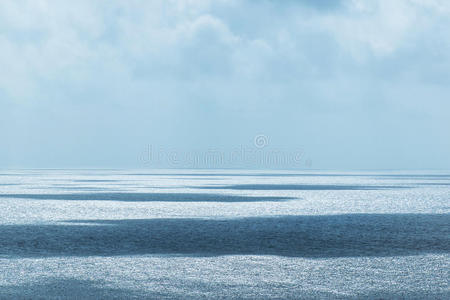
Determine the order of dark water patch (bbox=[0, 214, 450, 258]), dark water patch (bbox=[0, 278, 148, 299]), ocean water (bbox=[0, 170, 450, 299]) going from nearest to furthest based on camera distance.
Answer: dark water patch (bbox=[0, 278, 148, 299]) < ocean water (bbox=[0, 170, 450, 299]) < dark water patch (bbox=[0, 214, 450, 258])

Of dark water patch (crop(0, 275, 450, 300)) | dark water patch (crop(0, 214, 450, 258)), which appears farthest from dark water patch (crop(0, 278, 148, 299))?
dark water patch (crop(0, 214, 450, 258))

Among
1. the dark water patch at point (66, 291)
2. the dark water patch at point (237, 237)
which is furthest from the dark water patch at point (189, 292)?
the dark water patch at point (237, 237)

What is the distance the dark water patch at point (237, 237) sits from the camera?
1809 cm

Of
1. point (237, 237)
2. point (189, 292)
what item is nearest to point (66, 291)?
point (189, 292)

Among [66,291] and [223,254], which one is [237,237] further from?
[66,291]

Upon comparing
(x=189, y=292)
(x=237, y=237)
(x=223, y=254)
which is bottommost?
(x=237, y=237)

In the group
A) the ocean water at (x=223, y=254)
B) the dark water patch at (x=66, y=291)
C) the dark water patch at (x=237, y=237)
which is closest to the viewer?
the dark water patch at (x=66, y=291)

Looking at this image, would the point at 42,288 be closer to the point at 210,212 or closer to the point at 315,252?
the point at 315,252

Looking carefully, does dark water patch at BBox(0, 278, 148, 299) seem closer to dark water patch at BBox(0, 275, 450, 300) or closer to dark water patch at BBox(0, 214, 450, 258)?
dark water patch at BBox(0, 275, 450, 300)

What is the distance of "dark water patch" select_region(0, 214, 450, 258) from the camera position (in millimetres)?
18094

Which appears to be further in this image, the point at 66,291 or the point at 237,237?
the point at 237,237

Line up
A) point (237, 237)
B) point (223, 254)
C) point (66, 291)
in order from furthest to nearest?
point (237, 237) < point (223, 254) < point (66, 291)

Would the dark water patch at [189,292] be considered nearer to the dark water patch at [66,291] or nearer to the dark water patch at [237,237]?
the dark water patch at [66,291]

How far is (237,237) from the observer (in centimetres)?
2125
